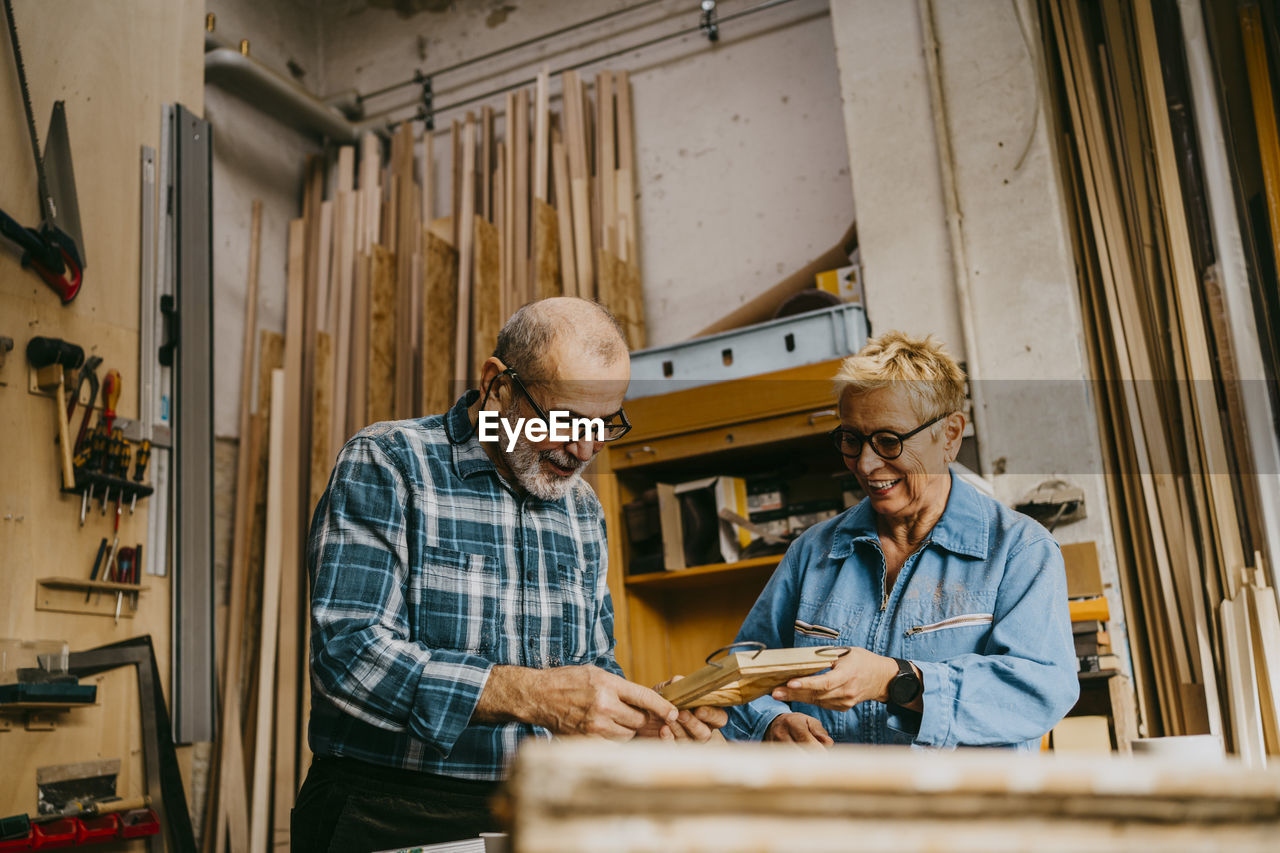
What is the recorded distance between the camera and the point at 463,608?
1799mm

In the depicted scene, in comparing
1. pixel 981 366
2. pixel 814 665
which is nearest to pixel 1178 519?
pixel 981 366

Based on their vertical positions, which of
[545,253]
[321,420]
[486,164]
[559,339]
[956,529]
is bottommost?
[956,529]

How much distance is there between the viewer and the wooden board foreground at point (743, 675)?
4.74ft

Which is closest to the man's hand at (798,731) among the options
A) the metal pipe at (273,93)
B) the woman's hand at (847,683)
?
the woman's hand at (847,683)

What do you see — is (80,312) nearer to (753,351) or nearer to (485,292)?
(485,292)

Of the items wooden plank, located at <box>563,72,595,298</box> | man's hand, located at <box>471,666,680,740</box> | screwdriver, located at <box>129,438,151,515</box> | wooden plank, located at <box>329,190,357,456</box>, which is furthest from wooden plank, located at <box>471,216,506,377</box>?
man's hand, located at <box>471,666,680,740</box>

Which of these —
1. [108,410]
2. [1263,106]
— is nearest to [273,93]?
[108,410]

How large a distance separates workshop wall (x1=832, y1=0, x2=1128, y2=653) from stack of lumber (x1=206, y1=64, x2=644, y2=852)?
50.2 inches

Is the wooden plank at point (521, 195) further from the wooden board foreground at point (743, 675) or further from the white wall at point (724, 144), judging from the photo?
the wooden board foreground at point (743, 675)

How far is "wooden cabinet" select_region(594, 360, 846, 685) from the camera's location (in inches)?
129

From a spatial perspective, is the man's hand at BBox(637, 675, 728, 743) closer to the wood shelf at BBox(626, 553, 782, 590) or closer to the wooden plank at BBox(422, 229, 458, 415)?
the wood shelf at BBox(626, 553, 782, 590)

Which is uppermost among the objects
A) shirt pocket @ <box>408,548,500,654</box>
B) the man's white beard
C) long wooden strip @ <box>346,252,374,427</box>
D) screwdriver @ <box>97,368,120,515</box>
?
long wooden strip @ <box>346,252,374,427</box>

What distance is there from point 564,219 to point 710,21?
1.18 meters

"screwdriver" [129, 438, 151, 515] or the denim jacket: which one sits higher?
"screwdriver" [129, 438, 151, 515]
